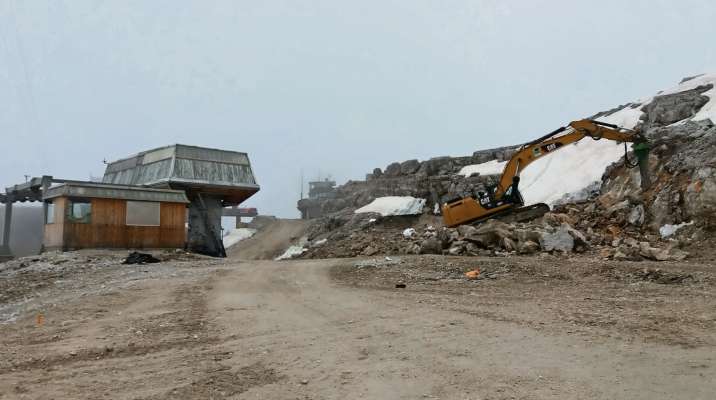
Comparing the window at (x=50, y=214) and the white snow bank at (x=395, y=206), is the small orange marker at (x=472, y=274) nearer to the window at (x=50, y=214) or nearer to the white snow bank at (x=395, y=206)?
the white snow bank at (x=395, y=206)

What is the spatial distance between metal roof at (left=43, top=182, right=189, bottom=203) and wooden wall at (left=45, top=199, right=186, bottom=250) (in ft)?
0.85

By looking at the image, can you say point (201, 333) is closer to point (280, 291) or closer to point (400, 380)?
point (400, 380)

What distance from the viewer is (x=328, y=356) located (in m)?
5.91

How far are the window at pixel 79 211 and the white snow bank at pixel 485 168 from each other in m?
22.3

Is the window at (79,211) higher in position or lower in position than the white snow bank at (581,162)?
lower

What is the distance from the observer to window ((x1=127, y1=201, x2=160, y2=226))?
26000 millimetres

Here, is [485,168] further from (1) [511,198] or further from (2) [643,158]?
(2) [643,158]

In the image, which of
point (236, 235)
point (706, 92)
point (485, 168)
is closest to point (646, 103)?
point (706, 92)

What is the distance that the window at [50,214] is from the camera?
84.8 ft

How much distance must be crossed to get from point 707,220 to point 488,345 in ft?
41.9

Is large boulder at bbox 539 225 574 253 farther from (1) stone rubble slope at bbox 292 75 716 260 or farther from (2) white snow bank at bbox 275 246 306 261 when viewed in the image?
(2) white snow bank at bbox 275 246 306 261

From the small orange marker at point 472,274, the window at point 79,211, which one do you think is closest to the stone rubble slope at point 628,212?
the small orange marker at point 472,274

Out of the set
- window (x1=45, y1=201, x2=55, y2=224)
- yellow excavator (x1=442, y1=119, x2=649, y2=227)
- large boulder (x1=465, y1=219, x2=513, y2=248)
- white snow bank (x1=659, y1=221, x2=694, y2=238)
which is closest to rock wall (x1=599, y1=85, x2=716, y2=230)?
white snow bank (x1=659, y1=221, x2=694, y2=238)

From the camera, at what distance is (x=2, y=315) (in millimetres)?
9656
